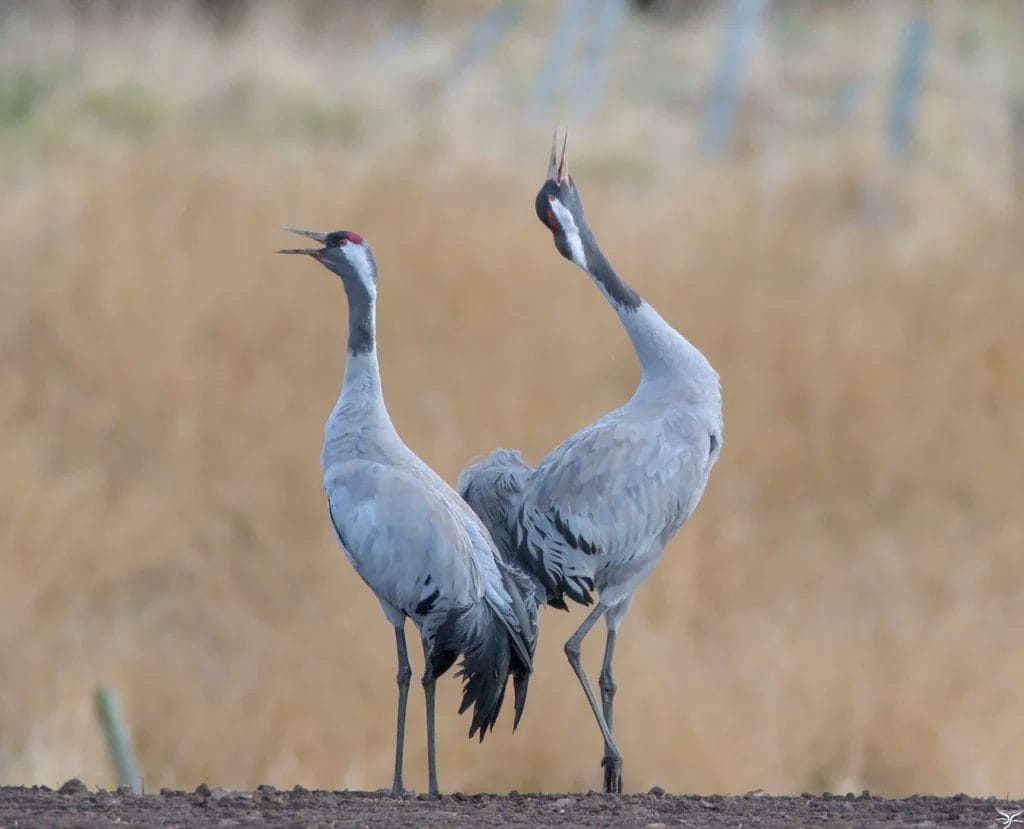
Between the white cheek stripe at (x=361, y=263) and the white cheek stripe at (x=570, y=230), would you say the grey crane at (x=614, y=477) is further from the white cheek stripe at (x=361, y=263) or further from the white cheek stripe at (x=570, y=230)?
the white cheek stripe at (x=361, y=263)

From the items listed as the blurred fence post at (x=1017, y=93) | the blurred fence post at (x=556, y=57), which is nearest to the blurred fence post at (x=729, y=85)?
the blurred fence post at (x=556, y=57)

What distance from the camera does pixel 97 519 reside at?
11008 millimetres

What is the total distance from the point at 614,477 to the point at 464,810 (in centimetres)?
124

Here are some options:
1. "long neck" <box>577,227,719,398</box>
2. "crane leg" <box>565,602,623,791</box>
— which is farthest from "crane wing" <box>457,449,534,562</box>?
"long neck" <box>577,227,719,398</box>

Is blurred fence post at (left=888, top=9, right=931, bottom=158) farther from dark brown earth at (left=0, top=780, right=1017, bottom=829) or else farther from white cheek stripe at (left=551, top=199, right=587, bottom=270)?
dark brown earth at (left=0, top=780, right=1017, bottom=829)

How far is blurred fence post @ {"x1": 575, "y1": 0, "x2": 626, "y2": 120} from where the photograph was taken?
64.4 feet

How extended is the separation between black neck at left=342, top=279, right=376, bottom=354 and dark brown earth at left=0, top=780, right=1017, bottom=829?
1387 mm

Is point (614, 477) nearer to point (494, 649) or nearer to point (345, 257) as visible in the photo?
point (494, 649)

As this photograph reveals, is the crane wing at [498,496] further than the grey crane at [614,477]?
Yes

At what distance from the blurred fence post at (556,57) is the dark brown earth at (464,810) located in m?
14.0

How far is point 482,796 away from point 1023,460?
8351 millimetres

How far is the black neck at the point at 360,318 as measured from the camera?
17.0ft

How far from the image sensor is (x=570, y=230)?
209 inches

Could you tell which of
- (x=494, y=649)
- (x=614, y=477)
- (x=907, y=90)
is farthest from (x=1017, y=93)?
(x=494, y=649)
